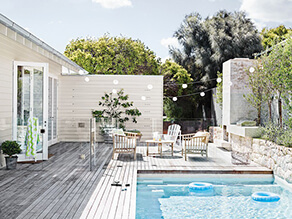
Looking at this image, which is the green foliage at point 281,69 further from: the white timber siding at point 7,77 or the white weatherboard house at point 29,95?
the white timber siding at point 7,77

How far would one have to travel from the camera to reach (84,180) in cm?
577

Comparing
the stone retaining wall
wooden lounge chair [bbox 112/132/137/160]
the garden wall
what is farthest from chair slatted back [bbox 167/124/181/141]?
the stone retaining wall

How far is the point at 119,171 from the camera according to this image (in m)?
6.62

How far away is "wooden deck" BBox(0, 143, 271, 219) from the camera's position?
4121 mm

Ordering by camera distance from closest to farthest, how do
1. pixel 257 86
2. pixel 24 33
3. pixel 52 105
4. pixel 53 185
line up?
1. pixel 53 185
2. pixel 24 33
3. pixel 257 86
4. pixel 52 105

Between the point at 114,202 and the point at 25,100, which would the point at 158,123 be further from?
the point at 114,202

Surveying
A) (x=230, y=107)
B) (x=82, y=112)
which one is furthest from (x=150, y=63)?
(x=230, y=107)

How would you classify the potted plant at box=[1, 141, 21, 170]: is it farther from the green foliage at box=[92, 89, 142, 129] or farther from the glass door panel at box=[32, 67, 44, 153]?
the green foliage at box=[92, 89, 142, 129]

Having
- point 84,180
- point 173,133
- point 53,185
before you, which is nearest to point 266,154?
point 173,133

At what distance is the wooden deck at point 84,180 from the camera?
162 inches

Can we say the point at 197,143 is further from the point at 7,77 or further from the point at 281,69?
the point at 7,77

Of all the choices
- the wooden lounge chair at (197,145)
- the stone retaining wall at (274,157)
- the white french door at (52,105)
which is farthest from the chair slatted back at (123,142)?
the stone retaining wall at (274,157)

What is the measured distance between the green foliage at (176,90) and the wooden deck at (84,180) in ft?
24.3

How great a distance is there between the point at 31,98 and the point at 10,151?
61.6 inches
